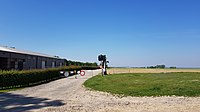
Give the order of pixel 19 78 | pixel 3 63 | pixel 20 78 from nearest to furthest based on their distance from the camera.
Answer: pixel 19 78, pixel 20 78, pixel 3 63

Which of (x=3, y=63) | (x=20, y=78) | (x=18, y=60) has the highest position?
(x=18, y=60)

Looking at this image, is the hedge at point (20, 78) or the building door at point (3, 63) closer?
the hedge at point (20, 78)

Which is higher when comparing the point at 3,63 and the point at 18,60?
the point at 18,60

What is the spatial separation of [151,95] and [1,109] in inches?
311

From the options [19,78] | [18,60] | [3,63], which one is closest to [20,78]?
[19,78]

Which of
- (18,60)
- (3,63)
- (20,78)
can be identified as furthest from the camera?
(18,60)

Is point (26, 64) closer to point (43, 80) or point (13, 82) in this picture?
point (43, 80)

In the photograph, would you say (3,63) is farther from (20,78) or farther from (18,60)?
(20,78)

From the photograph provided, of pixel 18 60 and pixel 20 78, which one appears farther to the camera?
pixel 18 60

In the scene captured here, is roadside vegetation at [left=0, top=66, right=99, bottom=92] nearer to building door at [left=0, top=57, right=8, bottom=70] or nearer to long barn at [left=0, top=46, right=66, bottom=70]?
long barn at [left=0, top=46, right=66, bottom=70]

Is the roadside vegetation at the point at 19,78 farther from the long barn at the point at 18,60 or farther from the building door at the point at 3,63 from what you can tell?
the building door at the point at 3,63

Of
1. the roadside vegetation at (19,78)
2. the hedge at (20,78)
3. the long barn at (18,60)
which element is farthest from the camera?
the long barn at (18,60)

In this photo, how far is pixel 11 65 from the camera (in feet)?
104

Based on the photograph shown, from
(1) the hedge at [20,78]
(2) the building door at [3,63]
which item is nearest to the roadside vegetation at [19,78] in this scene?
(1) the hedge at [20,78]
